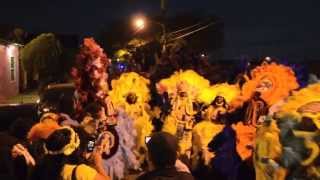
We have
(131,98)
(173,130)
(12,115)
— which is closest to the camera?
(173,130)

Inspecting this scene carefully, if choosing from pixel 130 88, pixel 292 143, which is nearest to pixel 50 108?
pixel 130 88

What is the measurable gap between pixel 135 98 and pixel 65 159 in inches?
295

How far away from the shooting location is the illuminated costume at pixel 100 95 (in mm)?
10102

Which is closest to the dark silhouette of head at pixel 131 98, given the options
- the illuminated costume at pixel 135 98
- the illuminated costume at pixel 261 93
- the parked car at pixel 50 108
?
the illuminated costume at pixel 135 98

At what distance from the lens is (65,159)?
5414 millimetres

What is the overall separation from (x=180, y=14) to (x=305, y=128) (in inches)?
2539

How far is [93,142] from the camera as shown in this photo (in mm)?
7387

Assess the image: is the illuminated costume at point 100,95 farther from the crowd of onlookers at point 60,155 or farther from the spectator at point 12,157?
the spectator at point 12,157

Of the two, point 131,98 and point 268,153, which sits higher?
point 131,98

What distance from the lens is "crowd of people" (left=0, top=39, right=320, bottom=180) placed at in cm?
367

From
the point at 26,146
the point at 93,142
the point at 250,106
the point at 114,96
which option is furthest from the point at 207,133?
the point at 26,146

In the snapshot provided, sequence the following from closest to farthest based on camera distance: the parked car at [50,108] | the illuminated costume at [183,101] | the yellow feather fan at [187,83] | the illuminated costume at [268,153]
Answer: the illuminated costume at [268,153] → the parked car at [50,108] → the illuminated costume at [183,101] → the yellow feather fan at [187,83]

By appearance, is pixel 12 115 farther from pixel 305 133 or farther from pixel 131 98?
pixel 305 133

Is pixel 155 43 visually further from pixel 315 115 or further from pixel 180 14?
pixel 315 115
